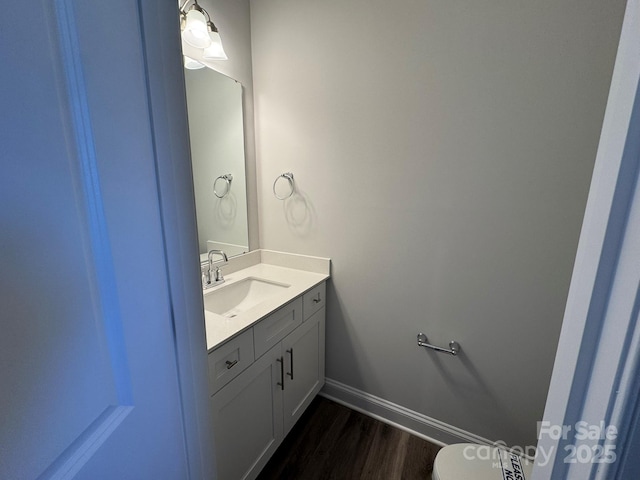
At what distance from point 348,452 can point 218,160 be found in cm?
174

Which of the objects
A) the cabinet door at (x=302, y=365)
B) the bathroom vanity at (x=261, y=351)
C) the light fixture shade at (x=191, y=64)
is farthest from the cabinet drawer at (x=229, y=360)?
the light fixture shade at (x=191, y=64)

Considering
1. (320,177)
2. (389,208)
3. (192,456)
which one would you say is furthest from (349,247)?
(192,456)

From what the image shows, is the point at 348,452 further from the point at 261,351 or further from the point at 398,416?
the point at 261,351

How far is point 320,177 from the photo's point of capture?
1.57 metres

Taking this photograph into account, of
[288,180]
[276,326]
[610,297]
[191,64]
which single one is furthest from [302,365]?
[191,64]

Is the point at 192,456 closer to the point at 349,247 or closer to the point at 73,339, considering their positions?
the point at 73,339

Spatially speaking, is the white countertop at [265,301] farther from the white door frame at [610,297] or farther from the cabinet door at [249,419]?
the white door frame at [610,297]

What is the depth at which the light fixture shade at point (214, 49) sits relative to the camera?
129cm

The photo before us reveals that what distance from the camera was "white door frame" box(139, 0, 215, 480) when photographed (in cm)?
43

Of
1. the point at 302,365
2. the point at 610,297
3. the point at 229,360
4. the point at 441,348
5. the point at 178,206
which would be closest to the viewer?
the point at 610,297

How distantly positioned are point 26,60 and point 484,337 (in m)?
1.64

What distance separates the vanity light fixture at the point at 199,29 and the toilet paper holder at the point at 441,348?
5.83 ft

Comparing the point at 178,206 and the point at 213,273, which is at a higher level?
the point at 178,206

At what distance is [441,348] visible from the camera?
1387 mm
